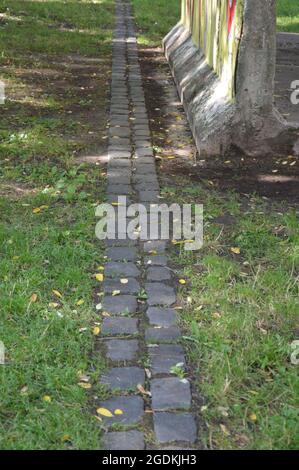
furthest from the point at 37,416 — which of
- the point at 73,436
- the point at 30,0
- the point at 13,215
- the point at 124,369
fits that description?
the point at 30,0

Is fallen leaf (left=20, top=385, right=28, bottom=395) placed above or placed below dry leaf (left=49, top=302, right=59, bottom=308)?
below

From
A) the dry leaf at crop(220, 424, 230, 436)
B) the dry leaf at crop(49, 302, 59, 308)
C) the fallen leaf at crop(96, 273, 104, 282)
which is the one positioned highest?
the fallen leaf at crop(96, 273, 104, 282)

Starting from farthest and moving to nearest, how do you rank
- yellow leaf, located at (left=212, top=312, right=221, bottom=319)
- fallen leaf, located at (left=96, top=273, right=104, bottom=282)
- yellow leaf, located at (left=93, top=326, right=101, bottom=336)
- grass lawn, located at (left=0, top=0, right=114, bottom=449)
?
fallen leaf, located at (left=96, top=273, right=104, bottom=282) < yellow leaf, located at (left=212, top=312, right=221, bottom=319) < yellow leaf, located at (left=93, top=326, right=101, bottom=336) < grass lawn, located at (left=0, top=0, right=114, bottom=449)

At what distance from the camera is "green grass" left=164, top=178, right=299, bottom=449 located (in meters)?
2.95

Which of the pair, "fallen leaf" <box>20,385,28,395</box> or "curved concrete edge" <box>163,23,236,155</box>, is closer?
"fallen leaf" <box>20,385,28,395</box>

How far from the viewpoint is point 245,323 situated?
360 centimetres

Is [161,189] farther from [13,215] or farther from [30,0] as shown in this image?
[30,0]

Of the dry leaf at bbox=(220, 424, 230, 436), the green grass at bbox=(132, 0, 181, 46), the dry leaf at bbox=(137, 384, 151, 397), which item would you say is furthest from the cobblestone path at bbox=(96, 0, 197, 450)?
the green grass at bbox=(132, 0, 181, 46)

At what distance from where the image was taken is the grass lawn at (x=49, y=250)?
2.98 metres

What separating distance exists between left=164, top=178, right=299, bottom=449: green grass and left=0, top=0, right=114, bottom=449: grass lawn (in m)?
0.55

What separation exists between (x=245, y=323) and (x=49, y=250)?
56.7 inches

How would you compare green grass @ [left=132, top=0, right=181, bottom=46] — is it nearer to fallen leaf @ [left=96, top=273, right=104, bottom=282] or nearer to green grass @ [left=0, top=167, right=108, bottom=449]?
green grass @ [left=0, top=167, right=108, bottom=449]

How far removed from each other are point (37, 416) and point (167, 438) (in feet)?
1.87

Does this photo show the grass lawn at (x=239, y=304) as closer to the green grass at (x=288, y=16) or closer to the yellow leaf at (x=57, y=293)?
the yellow leaf at (x=57, y=293)
